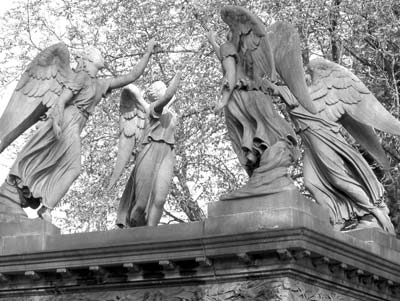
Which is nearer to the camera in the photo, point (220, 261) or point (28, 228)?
point (220, 261)

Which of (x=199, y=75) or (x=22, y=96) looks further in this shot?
(x=199, y=75)

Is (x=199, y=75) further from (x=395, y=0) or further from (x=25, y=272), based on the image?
(x=25, y=272)

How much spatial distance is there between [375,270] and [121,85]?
3879mm

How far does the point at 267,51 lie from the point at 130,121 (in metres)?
2.47

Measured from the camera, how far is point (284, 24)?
13812 mm

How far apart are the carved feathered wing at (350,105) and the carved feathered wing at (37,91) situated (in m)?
3.05

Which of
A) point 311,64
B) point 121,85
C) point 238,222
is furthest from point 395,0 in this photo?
point 238,222

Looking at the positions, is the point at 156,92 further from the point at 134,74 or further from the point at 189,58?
the point at 189,58

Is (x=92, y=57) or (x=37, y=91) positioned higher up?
(x=92, y=57)

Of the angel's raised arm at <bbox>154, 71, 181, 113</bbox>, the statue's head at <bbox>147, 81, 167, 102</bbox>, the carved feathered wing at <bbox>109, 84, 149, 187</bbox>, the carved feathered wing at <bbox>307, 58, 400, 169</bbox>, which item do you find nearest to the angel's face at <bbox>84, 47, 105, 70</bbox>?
the carved feathered wing at <bbox>109, 84, 149, 187</bbox>

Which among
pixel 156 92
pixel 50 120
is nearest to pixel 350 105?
pixel 156 92

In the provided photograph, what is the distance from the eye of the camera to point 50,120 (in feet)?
47.4

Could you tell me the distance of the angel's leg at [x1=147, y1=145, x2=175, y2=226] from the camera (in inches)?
562

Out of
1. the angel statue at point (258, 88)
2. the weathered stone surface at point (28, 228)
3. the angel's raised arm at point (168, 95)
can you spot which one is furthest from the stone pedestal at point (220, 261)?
the angel's raised arm at point (168, 95)
